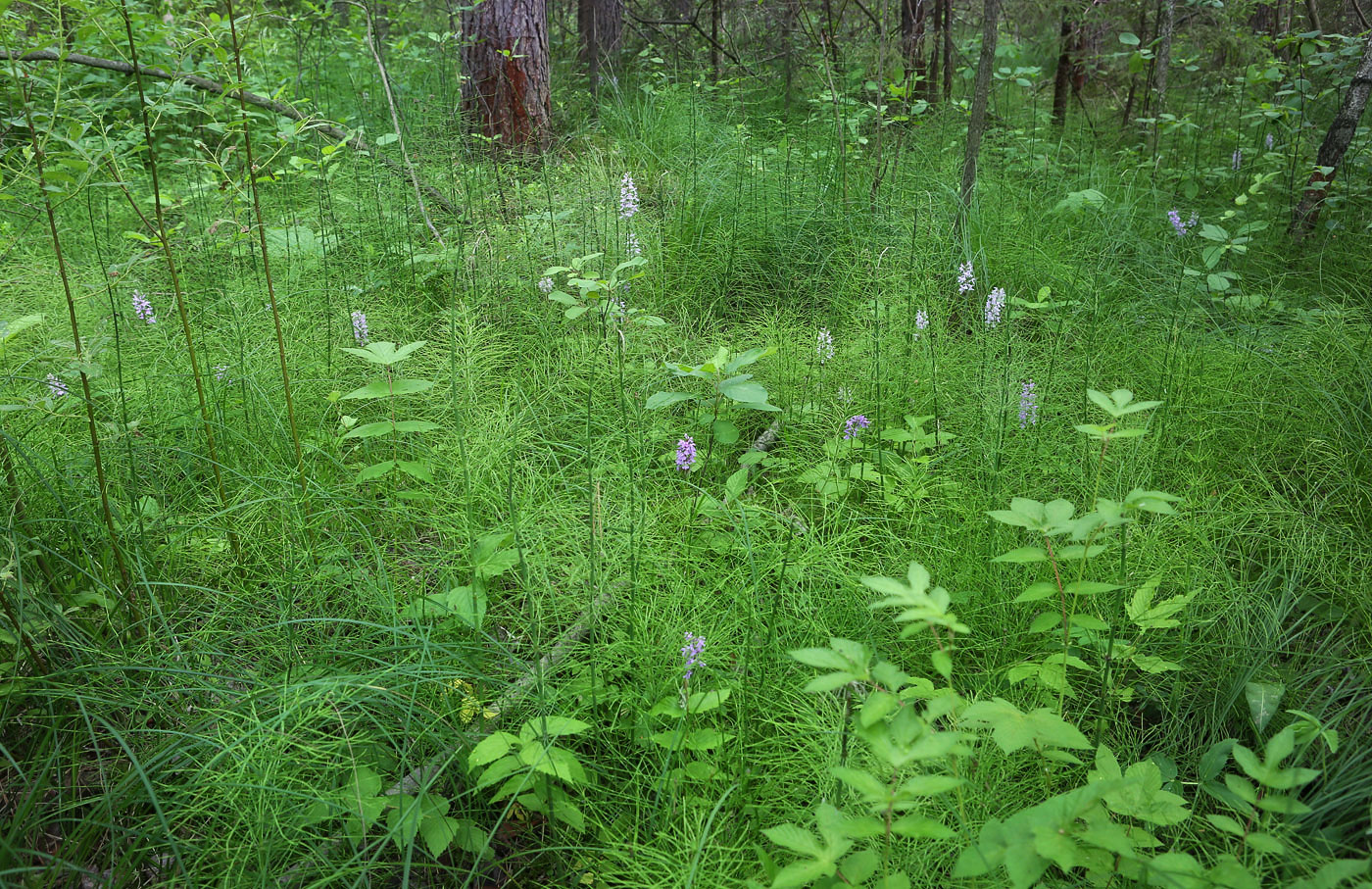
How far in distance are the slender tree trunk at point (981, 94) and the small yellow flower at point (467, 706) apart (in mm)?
2811

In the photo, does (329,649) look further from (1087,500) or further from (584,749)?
(1087,500)

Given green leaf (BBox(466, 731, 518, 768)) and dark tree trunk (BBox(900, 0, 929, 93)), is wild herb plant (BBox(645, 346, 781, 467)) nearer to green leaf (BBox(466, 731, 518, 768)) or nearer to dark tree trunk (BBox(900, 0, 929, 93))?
green leaf (BBox(466, 731, 518, 768))

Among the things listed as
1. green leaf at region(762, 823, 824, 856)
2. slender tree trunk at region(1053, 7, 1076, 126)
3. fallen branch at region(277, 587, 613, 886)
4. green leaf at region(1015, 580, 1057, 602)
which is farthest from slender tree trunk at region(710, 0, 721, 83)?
green leaf at region(762, 823, 824, 856)

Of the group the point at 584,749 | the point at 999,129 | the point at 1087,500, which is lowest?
the point at 584,749

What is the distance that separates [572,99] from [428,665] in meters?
4.99

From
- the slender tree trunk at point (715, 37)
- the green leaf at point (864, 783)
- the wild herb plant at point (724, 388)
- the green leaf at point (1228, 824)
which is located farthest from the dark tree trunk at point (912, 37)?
the green leaf at point (864, 783)

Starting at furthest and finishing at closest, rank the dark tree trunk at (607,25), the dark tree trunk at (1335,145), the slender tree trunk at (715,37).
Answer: the dark tree trunk at (607,25) → the slender tree trunk at (715,37) → the dark tree trunk at (1335,145)

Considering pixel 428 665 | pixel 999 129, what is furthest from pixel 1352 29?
pixel 428 665

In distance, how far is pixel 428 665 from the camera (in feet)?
4.88

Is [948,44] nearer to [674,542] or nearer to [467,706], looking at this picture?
[674,542]

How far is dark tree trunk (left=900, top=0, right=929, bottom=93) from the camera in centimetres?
499

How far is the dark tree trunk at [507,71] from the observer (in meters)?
4.48

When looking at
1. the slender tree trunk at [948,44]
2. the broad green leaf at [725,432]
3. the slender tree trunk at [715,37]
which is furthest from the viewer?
the slender tree trunk at [715,37]

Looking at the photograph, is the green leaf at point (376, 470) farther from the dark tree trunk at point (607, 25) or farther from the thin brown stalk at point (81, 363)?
the dark tree trunk at point (607, 25)
